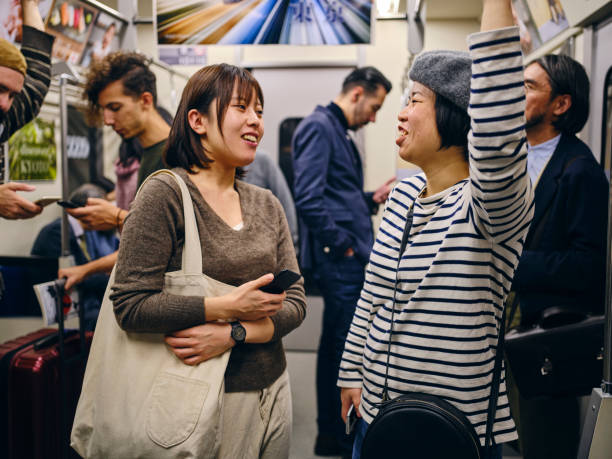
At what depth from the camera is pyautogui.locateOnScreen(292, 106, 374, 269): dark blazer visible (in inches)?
101

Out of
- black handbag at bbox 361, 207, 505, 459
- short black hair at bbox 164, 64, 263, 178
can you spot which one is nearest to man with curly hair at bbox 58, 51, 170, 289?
short black hair at bbox 164, 64, 263, 178

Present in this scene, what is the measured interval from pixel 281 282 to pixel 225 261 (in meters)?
0.14

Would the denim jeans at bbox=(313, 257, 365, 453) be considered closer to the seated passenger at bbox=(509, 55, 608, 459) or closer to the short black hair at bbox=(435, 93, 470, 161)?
the seated passenger at bbox=(509, 55, 608, 459)

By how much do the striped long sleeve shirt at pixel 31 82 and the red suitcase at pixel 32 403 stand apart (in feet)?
2.61

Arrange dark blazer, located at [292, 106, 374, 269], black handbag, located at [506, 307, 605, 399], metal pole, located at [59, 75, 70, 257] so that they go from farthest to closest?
dark blazer, located at [292, 106, 374, 269] < metal pole, located at [59, 75, 70, 257] < black handbag, located at [506, 307, 605, 399]

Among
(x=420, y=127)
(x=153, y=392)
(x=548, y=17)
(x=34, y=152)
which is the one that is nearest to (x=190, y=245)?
(x=153, y=392)

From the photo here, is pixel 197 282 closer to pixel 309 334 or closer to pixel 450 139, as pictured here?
pixel 450 139

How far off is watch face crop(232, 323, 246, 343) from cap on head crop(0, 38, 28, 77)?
1.31 metres

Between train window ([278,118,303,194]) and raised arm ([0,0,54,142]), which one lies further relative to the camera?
train window ([278,118,303,194])

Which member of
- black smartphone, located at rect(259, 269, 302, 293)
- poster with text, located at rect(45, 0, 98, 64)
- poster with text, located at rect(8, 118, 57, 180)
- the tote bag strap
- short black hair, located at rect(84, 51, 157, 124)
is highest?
poster with text, located at rect(45, 0, 98, 64)

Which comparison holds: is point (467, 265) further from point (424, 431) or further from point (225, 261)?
point (225, 261)

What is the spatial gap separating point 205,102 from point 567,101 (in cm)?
143

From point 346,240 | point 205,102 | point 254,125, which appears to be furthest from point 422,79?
point 346,240

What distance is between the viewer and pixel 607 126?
2234mm
